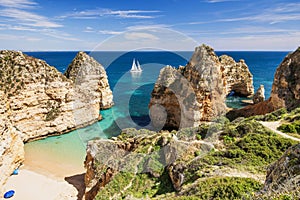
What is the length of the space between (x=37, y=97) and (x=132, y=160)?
52.3ft

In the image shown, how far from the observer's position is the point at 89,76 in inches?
1165

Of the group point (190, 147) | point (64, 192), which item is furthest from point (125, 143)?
point (64, 192)

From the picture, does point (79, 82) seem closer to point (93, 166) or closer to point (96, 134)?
point (96, 134)

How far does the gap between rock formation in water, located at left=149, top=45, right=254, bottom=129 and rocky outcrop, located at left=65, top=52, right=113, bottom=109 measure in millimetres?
9559

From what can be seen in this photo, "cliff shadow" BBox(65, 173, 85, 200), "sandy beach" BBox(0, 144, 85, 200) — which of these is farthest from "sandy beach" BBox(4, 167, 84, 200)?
"cliff shadow" BBox(65, 173, 85, 200)

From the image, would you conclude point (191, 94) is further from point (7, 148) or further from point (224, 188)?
point (224, 188)

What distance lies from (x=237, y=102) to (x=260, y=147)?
88.1 feet

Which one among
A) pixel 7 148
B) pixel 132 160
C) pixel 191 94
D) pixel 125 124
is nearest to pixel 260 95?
pixel 191 94

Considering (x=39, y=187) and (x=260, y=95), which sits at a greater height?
(x=260, y=95)

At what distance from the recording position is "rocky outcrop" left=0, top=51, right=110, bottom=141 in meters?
21.1

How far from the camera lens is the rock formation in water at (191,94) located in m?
21.0

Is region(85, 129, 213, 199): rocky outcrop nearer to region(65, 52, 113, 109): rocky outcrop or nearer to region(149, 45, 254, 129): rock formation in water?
region(149, 45, 254, 129): rock formation in water

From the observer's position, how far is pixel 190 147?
1047 cm

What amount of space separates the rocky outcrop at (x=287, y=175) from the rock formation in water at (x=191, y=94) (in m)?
16.0
